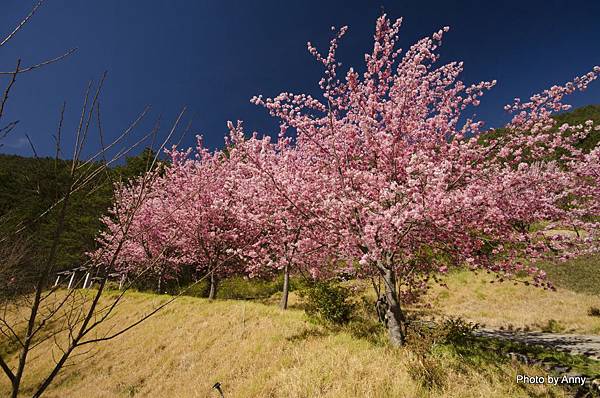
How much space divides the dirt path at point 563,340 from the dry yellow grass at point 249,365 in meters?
3.81

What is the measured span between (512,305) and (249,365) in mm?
13907

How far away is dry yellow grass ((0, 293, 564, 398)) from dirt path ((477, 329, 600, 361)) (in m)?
3.81

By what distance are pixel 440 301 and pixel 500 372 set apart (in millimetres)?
11992

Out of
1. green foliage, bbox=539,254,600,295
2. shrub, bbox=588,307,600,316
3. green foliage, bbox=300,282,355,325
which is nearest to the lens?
green foliage, bbox=300,282,355,325

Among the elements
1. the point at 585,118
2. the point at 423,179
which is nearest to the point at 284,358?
the point at 423,179

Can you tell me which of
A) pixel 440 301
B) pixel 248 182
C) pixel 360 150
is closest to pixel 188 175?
pixel 248 182

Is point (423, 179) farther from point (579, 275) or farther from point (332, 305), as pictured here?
point (579, 275)

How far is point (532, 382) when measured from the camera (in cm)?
541

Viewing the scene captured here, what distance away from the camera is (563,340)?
9.95 meters

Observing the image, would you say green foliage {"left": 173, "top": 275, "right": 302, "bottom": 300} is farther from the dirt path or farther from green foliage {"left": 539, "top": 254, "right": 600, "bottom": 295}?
green foliage {"left": 539, "top": 254, "right": 600, "bottom": 295}

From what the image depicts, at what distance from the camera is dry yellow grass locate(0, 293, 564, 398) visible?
5422 mm

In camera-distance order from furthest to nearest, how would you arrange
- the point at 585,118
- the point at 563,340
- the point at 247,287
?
the point at 585,118, the point at 247,287, the point at 563,340

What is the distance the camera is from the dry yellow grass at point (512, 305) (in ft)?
41.3

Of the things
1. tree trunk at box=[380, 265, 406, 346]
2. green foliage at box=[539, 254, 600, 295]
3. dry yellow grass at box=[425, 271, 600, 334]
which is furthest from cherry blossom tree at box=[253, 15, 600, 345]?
green foliage at box=[539, 254, 600, 295]
